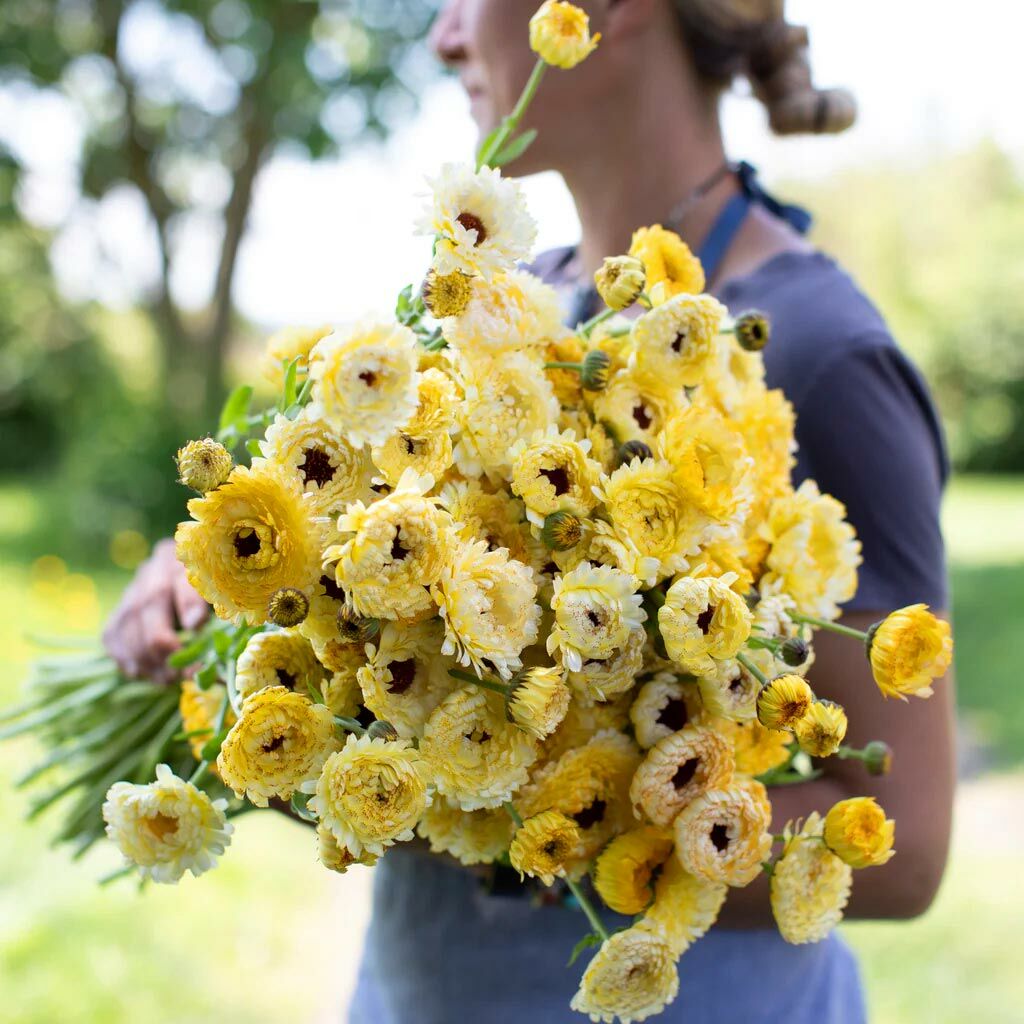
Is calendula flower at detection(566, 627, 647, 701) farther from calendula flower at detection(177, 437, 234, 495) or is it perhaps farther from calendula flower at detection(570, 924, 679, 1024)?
calendula flower at detection(177, 437, 234, 495)

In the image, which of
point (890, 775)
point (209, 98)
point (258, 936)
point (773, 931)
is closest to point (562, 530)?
point (890, 775)

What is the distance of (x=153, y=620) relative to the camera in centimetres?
143

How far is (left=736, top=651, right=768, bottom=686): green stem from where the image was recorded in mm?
835

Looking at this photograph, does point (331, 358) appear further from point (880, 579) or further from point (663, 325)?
point (880, 579)

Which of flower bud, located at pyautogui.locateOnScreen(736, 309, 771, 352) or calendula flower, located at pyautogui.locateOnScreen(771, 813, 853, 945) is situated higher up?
flower bud, located at pyautogui.locateOnScreen(736, 309, 771, 352)

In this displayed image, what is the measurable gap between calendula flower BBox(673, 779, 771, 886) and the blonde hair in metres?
1.18

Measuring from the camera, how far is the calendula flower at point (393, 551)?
70 centimetres

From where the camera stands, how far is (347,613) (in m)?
0.75

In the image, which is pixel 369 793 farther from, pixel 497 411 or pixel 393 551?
pixel 497 411

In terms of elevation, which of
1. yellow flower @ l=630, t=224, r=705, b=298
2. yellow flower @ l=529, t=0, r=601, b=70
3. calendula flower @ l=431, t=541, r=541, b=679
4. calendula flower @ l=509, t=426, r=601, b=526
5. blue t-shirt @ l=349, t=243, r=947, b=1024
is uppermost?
yellow flower @ l=529, t=0, r=601, b=70

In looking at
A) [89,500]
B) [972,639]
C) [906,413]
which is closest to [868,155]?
[972,639]

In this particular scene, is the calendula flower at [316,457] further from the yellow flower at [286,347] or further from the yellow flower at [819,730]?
the yellow flower at [819,730]

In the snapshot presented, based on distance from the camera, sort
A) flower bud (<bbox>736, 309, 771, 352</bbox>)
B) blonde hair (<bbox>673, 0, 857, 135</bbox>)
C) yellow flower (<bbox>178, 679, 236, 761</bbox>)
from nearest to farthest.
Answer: flower bud (<bbox>736, 309, 771, 352</bbox>) < yellow flower (<bbox>178, 679, 236, 761</bbox>) < blonde hair (<bbox>673, 0, 857, 135</bbox>)

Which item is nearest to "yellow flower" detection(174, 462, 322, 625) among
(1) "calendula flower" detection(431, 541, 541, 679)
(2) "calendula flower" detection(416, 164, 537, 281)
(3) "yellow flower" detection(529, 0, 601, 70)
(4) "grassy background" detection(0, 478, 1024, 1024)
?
(1) "calendula flower" detection(431, 541, 541, 679)
